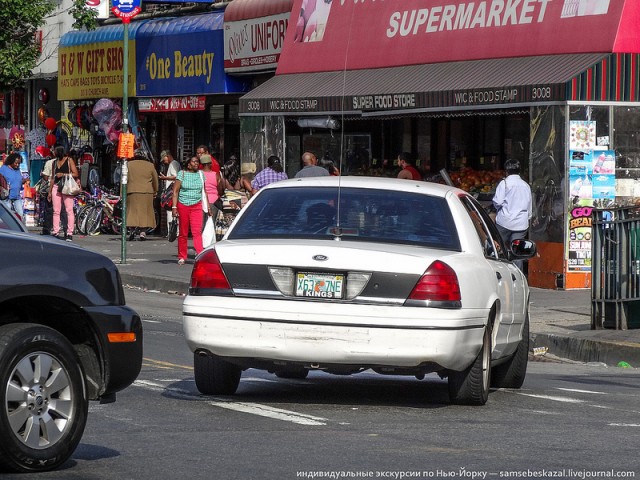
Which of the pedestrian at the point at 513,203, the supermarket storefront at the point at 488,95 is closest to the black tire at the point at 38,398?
the supermarket storefront at the point at 488,95

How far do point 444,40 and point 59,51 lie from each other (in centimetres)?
Answer: 1645

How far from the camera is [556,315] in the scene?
1717cm

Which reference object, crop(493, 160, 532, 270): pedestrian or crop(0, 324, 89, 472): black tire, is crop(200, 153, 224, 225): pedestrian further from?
crop(0, 324, 89, 472): black tire

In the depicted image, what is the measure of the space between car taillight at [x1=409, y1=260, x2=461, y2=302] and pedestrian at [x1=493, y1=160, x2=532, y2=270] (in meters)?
10.1

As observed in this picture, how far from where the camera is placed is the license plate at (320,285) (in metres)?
9.09

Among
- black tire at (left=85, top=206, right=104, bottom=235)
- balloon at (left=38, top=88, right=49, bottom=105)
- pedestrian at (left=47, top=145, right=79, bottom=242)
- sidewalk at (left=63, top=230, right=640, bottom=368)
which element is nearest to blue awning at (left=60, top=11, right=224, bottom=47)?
pedestrian at (left=47, top=145, right=79, bottom=242)

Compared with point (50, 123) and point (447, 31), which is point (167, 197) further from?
point (447, 31)

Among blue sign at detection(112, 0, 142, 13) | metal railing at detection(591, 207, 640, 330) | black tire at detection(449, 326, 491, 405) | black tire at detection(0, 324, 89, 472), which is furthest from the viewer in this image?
blue sign at detection(112, 0, 142, 13)

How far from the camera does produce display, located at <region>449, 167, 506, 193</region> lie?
22.4 meters

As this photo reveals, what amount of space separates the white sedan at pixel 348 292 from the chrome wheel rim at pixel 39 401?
2410mm

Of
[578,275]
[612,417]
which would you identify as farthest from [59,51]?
[612,417]

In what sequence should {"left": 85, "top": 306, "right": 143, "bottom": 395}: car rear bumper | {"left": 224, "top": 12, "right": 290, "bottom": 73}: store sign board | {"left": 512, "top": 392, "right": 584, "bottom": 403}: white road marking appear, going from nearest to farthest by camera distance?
{"left": 85, "top": 306, "right": 143, "bottom": 395}: car rear bumper, {"left": 512, "top": 392, "right": 584, "bottom": 403}: white road marking, {"left": 224, "top": 12, "right": 290, "bottom": 73}: store sign board

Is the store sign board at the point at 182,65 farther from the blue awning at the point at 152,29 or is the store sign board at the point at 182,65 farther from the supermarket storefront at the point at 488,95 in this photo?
the supermarket storefront at the point at 488,95

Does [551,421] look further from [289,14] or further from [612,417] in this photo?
[289,14]
